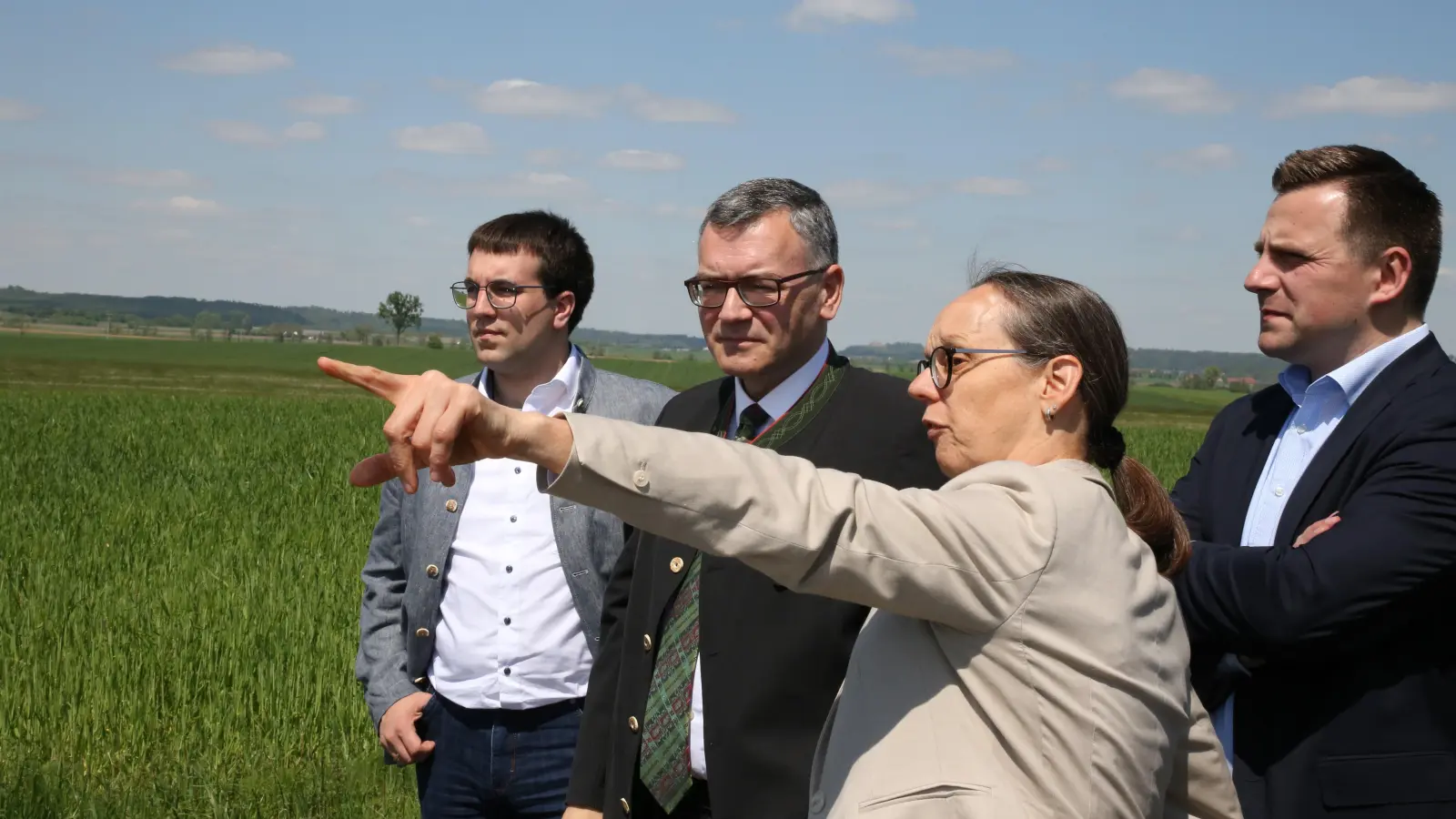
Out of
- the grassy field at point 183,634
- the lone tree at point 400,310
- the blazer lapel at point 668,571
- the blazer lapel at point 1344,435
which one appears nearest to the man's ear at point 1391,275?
the blazer lapel at point 1344,435

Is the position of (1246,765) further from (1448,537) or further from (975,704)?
(975,704)

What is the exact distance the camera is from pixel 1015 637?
1.69 meters

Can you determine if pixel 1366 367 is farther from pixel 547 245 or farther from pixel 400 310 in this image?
pixel 400 310

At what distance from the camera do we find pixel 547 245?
12.7 feet

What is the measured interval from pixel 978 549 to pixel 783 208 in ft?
5.18

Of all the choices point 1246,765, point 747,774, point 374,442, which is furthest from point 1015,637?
point 374,442

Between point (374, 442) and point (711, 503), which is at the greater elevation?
point (711, 503)

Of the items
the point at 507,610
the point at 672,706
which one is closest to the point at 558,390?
the point at 507,610

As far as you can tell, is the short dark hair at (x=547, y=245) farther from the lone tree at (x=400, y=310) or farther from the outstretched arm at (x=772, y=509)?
the lone tree at (x=400, y=310)

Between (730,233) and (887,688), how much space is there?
148 centimetres

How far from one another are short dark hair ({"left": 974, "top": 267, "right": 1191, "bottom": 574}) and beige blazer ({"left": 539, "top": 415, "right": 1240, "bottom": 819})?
134mm

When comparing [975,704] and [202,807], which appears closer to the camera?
[975,704]

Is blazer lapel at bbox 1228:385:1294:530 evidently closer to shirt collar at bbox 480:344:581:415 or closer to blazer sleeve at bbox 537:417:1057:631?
blazer sleeve at bbox 537:417:1057:631

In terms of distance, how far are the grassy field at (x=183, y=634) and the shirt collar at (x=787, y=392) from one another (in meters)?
3.09
